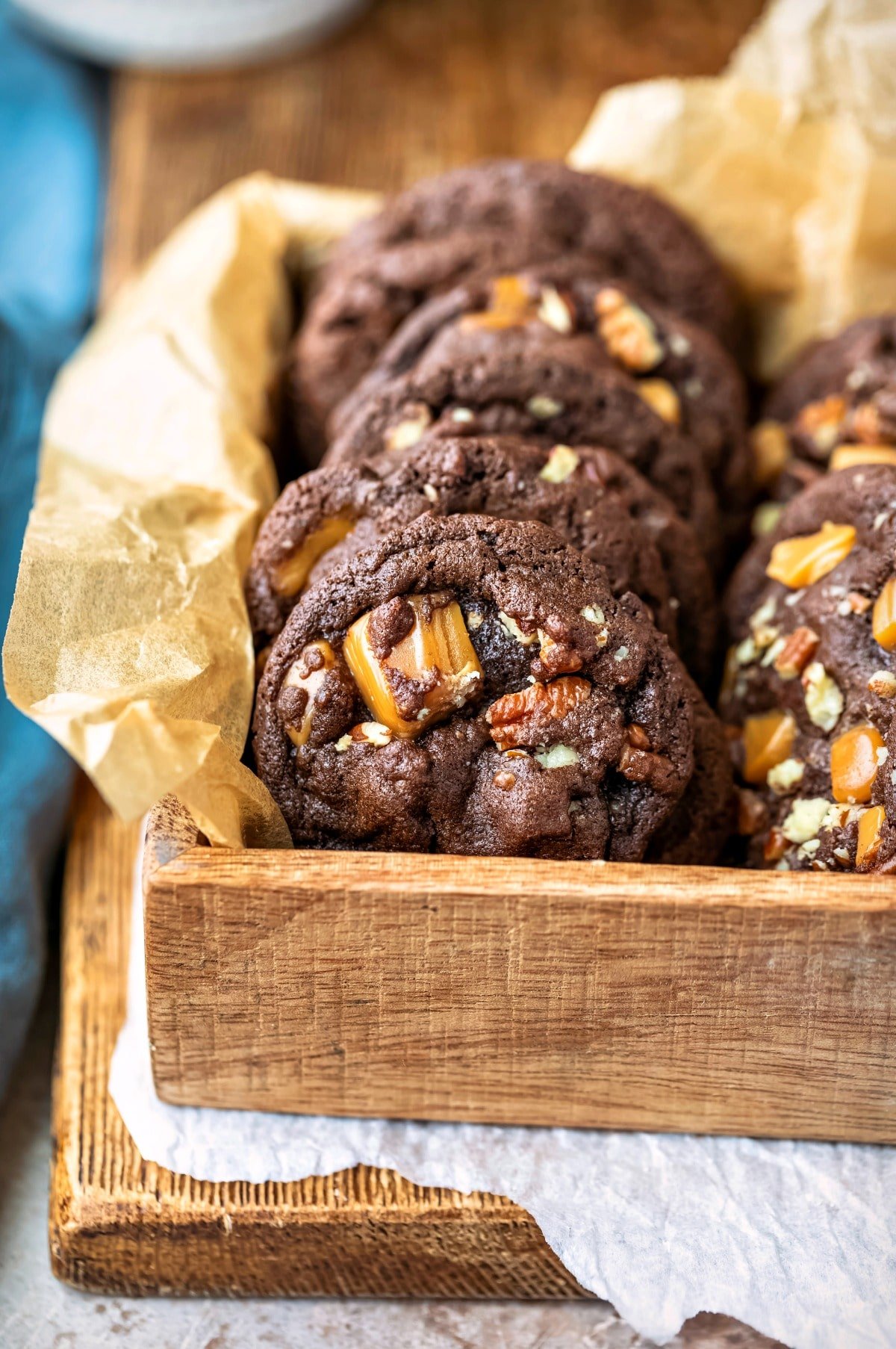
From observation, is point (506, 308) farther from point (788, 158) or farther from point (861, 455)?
point (788, 158)

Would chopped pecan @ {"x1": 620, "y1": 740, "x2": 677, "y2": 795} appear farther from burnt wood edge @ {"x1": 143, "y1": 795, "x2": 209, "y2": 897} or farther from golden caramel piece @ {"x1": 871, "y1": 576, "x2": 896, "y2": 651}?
burnt wood edge @ {"x1": 143, "y1": 795, "x2": 209, "y2": 897}

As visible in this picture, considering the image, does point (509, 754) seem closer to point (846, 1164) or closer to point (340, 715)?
point (340, 715)

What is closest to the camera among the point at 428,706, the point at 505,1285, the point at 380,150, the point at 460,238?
the point at 428,706

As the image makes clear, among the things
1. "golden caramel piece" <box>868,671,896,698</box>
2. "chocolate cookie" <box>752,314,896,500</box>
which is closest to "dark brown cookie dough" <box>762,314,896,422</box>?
"chocolate cookie" <box>752,314,896,500</box>

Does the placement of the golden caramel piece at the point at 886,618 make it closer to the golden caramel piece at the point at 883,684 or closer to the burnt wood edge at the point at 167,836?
the golden caramel piece at the point at 883,684

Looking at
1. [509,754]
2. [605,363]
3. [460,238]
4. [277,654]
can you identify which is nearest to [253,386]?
[460,238]

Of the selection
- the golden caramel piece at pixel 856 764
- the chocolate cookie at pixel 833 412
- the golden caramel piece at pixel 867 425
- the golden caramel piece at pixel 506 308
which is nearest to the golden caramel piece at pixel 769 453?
the chocolate cookie at pixel 833 412
